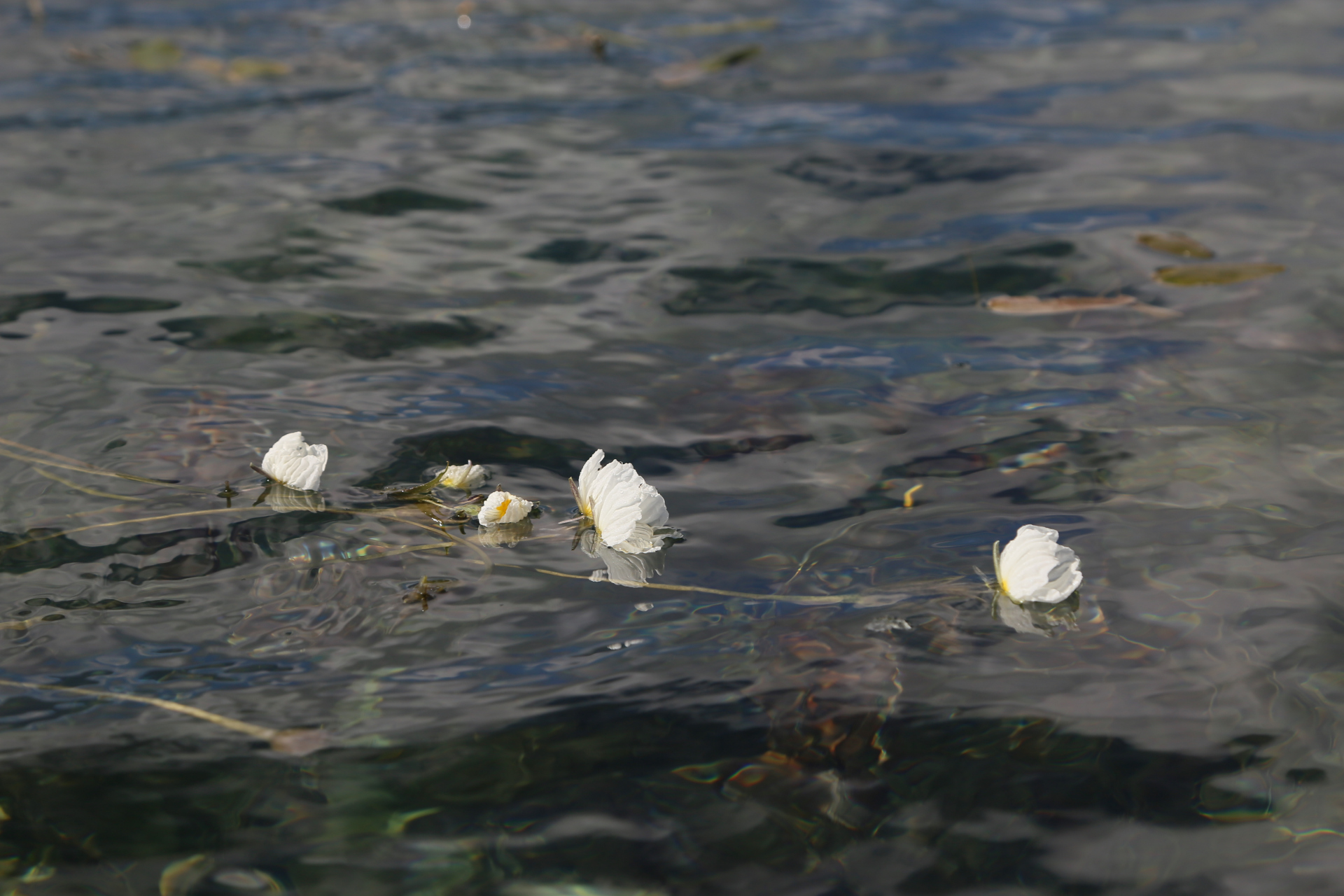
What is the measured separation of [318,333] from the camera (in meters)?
2.75

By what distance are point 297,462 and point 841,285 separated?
69.8 inches

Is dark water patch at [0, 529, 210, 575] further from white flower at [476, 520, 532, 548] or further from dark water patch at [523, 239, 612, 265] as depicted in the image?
dark water patch at [523, 239, 612, 265]

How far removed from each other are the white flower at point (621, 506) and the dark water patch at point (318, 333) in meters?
0.98

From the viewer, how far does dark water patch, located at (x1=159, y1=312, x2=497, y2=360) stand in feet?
8.75

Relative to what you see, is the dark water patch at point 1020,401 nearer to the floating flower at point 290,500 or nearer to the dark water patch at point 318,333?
the dark water patch at point 318,333

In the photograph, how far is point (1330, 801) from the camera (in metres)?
1.43

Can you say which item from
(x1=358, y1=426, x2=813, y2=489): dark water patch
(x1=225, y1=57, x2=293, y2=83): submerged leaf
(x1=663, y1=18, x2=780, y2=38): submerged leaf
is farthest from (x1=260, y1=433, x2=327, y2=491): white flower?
(x1=663, y1=18, x2=780, y2=38): submerged leaf

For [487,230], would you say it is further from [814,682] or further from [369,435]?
[814,682]

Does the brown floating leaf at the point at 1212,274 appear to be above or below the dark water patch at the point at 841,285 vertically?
above

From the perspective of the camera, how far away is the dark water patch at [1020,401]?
96.5 inches

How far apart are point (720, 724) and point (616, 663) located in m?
0.20

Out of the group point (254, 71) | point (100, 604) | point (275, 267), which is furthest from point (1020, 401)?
point (254, 71)

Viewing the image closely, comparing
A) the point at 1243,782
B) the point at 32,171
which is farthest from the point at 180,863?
the point at 32,171

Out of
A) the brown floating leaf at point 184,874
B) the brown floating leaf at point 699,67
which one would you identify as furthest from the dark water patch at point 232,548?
the brown floating leaf at point 699,67
